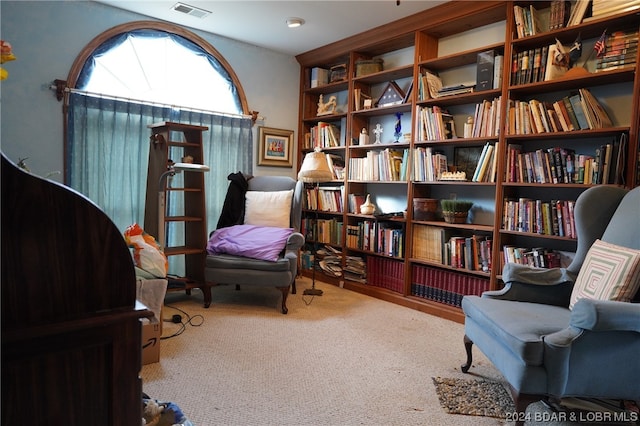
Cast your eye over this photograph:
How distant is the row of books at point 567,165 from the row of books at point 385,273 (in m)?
1.28

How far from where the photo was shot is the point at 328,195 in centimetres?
442

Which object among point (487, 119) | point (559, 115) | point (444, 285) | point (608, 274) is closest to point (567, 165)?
point (559, 115)

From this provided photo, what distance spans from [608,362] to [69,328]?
1855mm

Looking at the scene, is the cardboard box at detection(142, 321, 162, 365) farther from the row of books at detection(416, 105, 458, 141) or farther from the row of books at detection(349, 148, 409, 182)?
the row of books at detection(416, 105, 458, 141)

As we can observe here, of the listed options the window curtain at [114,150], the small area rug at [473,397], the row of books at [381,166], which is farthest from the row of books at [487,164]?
the window curtain at [114,150]

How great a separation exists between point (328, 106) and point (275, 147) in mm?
757

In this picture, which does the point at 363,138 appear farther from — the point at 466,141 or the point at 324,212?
the point at 466,141

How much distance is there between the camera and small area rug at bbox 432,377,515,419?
193cm

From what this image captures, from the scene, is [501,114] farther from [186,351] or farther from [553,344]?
[186,351]

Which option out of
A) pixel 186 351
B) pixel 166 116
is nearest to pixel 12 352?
pixel 186 351

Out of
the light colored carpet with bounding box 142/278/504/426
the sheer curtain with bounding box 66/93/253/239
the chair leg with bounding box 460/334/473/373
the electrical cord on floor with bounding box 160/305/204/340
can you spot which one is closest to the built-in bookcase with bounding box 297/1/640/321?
the light colored carpet with bounding box 142/278/504/426

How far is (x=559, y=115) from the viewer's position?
271 centimetres

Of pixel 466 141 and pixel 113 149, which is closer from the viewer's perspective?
pixel 466 141

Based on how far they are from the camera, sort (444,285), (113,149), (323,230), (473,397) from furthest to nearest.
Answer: (323,230) → (113,149) → (444,285) → (473,397)
